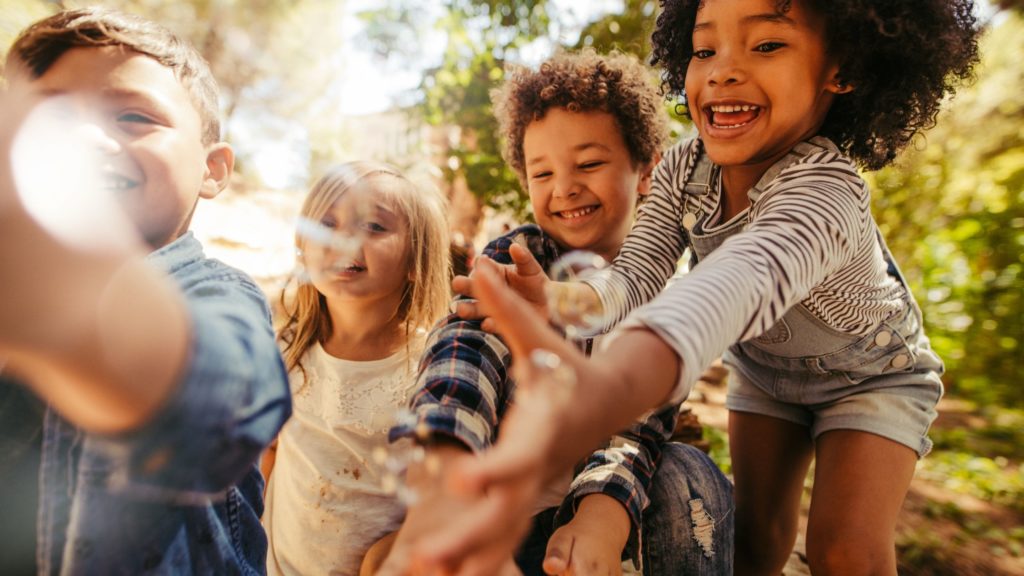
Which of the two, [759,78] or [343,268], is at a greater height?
[759,78]

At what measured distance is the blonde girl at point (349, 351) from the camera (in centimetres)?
178

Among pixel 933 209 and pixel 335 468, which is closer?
pixel 335 468

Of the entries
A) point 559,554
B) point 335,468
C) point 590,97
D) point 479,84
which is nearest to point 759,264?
point 559,554

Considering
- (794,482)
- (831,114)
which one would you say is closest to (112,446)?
(831,114)

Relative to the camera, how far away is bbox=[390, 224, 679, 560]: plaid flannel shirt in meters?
1.20

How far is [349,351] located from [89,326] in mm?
1405

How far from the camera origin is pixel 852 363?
1.62 meters

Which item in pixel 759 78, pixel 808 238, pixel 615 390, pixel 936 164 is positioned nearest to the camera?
pixel 615 390

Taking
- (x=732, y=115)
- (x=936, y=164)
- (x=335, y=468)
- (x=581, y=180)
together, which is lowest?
(x=335, y=468)

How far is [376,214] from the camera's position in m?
1.97

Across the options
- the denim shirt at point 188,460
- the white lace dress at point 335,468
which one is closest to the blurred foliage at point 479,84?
the white lace dress at point 335,468

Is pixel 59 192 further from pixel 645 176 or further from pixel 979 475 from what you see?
pixel 979 475

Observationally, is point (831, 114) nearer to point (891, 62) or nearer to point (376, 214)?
point (891, 62)

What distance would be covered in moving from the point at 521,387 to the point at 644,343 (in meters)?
0.21
